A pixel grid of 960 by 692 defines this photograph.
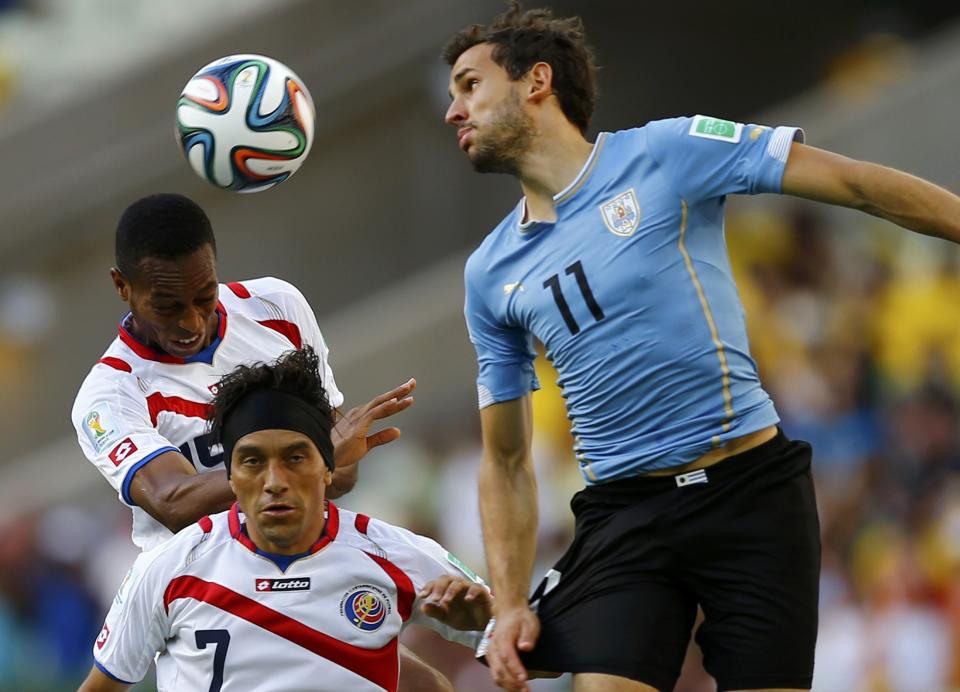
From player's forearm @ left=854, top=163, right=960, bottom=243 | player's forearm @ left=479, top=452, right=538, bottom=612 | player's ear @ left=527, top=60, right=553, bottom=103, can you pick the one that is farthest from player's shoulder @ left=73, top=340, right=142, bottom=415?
player's forearm @ left=854, top=163, right=960, bottom=243

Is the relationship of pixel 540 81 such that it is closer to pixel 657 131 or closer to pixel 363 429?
pixel 657 131

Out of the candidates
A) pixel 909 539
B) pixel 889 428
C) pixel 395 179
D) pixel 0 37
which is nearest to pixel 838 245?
pixel 889 428

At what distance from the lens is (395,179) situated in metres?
15.7

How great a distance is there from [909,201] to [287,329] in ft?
7.37

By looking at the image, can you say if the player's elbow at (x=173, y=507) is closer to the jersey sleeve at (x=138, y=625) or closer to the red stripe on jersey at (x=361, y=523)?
the jersey sleeve at (x=138, y=625)

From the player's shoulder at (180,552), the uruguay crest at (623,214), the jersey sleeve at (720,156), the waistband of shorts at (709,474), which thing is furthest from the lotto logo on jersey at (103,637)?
the jersey sleeve at (720,156)

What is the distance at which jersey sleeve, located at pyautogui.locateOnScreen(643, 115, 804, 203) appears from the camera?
5.07 meters

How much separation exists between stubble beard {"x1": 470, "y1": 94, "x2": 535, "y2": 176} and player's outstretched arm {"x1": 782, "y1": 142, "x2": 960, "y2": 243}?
2.73 feet

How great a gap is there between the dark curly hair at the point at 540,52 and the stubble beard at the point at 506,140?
141 mm

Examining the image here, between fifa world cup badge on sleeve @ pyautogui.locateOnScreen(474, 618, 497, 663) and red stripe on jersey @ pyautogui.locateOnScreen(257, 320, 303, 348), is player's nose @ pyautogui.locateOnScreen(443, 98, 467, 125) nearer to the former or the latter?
red stripe on jersey @ pyautogui.locateOnScreen(257, 320, 303, 348)

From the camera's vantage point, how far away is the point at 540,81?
5.51 meters

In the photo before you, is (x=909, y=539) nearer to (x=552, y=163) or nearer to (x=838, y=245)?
(x=838, y=245)

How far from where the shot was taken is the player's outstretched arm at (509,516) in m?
→ 5.25

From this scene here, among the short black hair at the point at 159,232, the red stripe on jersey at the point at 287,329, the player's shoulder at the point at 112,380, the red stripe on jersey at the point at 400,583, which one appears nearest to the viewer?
the red stripe on jersey at the point at 400,583
